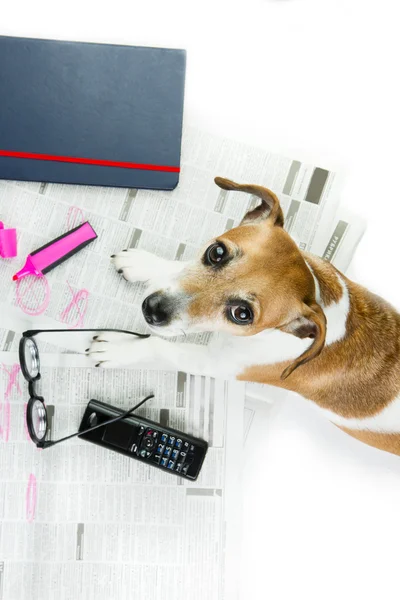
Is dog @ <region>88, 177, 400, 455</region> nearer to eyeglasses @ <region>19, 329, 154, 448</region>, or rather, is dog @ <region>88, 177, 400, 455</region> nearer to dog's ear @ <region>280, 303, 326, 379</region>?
dog's ear @ <region>280, 303, 326, 379</region>

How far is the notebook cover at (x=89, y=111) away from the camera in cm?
169

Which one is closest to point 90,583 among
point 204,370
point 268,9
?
point 204,370

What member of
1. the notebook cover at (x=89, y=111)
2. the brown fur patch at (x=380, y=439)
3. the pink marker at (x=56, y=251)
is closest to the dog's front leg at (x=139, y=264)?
the pink marker at (x=56, y=251)

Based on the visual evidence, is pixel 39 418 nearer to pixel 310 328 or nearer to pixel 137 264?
pixel 137 264

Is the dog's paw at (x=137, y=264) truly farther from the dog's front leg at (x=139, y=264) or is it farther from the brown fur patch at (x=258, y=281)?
the brown fur patch at (x=258, y=281)

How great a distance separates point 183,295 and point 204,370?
395 millimetres

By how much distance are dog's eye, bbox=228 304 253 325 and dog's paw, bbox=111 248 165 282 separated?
0.44 m

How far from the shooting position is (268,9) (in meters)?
1.78

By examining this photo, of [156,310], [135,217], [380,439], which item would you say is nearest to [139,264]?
[135,217]

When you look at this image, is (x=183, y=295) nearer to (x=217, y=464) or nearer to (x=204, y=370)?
(x=204, y=370)

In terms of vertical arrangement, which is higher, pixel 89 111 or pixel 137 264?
pixel 89 111

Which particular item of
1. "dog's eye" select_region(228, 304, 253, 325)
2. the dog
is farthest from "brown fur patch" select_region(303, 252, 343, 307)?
"dog's eye" select_region(228, 304, 253, 325)

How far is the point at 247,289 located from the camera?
135cm

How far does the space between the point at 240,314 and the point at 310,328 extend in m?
0.18
